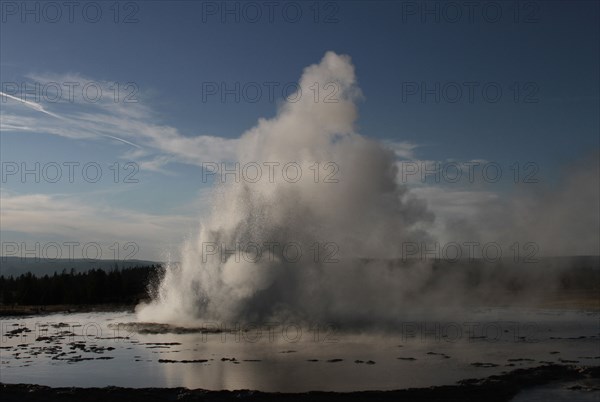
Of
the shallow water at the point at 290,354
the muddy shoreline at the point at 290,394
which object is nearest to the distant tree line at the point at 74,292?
the shallow water at the point at 290,354

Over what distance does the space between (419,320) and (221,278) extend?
12.3 metres

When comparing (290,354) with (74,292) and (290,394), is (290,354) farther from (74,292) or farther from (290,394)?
(74,292)

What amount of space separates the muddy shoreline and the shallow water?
992 millimetres

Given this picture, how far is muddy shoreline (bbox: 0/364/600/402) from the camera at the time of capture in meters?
16.2

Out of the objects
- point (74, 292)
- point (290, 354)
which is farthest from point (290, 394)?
point (74, 292)

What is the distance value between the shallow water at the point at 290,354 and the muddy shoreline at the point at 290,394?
0.99 meters

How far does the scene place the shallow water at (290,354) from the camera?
1911 cm

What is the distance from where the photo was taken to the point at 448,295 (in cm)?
6069

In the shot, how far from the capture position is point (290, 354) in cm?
2369

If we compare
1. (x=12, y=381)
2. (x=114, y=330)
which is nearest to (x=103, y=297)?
(x=114, y=330)

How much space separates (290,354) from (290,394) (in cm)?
708

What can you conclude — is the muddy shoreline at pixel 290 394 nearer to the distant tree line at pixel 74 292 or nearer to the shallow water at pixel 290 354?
the shallow water at pixel 290 354

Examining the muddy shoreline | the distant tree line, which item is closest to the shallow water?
the muddy shoreline

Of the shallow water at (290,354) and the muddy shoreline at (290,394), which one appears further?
the shallow water at (290,354)
